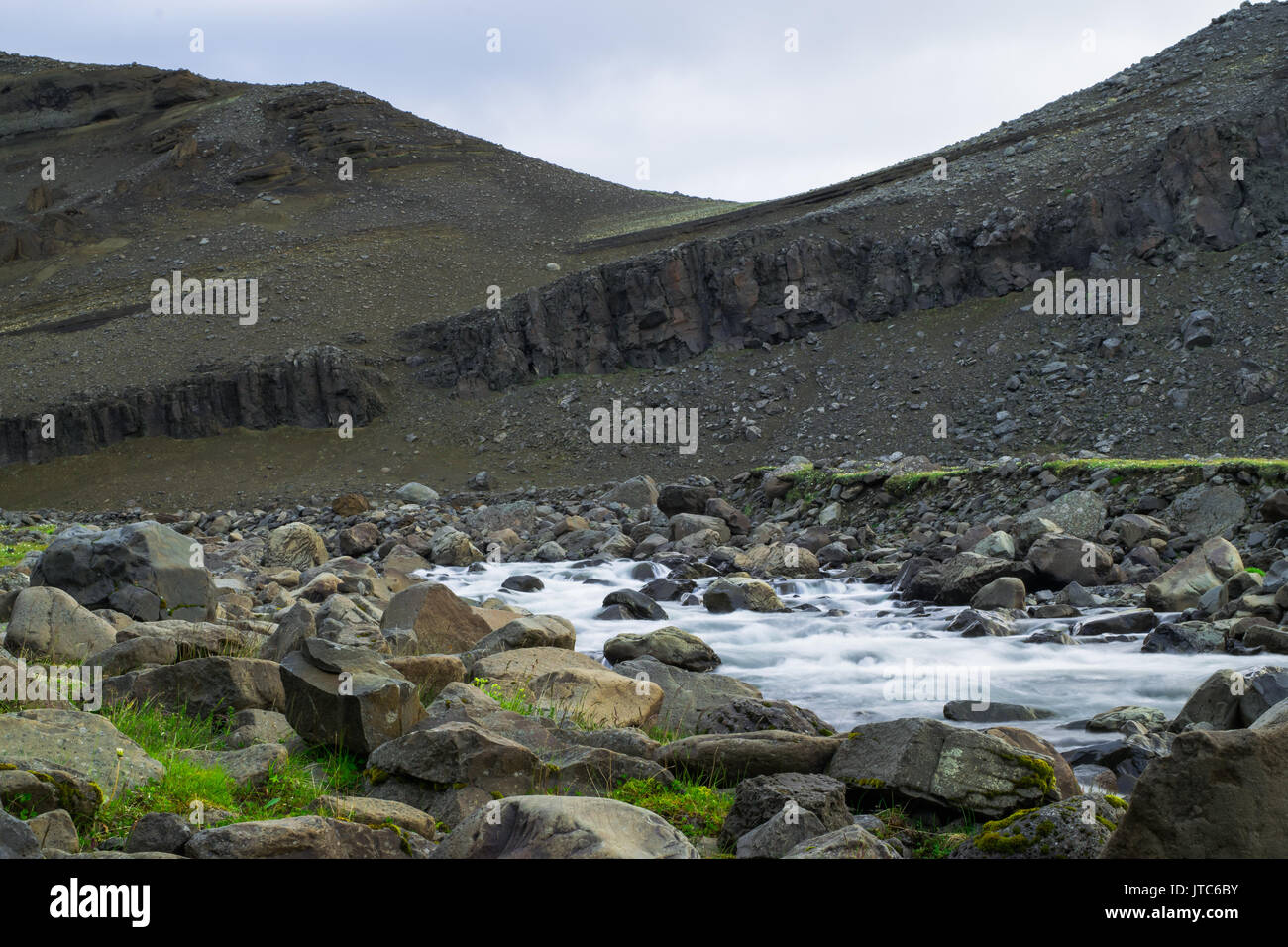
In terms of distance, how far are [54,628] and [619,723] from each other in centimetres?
545

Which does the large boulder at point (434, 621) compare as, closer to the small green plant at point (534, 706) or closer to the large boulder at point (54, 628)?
the small green plant at point (534, 706)

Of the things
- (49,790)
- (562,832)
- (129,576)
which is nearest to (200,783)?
(49,790)

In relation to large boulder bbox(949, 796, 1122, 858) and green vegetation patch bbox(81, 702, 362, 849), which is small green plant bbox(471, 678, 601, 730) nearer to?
green vegetation patch bbox(81, 702, 362, 849)

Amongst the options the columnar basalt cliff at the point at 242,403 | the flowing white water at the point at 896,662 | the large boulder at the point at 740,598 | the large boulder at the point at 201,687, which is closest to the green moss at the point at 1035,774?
the flowing white water at the point at 896,662

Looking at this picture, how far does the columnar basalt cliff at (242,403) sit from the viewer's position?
44.5 meters

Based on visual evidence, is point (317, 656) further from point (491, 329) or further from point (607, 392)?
point (491, 329)

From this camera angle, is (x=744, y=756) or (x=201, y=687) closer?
(x=744, y=756)

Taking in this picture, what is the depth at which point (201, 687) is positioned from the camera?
282 inches

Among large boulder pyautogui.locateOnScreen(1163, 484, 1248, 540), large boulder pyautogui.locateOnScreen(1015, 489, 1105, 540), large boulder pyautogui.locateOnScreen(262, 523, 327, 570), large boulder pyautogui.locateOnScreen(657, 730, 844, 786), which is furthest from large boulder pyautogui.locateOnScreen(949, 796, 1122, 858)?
large boulder pyautogui.locateOnScreen(262, 523, 327, 570)

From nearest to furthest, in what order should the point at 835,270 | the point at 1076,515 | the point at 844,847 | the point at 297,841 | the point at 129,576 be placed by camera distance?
the point at 297,841, the point at 844,847, the point at 129,576, the point at 1076,515, the point at 835,270

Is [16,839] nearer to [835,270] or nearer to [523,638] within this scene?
[523,638]

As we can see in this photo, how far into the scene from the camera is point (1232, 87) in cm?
3981

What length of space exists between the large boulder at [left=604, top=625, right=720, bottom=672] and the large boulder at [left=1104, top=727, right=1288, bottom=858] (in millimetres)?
6738
